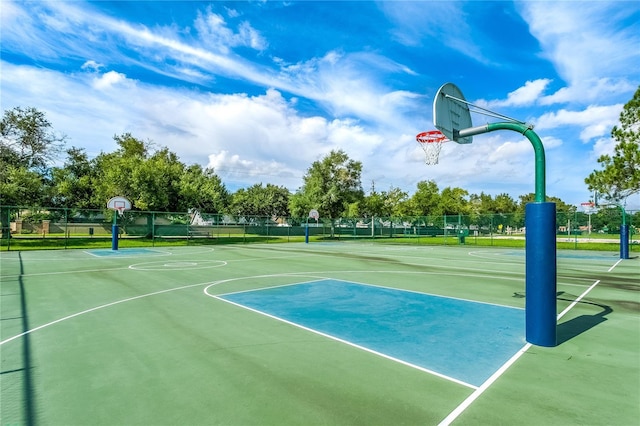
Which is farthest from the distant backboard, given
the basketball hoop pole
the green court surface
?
the green court surface

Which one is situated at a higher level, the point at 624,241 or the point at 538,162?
the point at 538,162

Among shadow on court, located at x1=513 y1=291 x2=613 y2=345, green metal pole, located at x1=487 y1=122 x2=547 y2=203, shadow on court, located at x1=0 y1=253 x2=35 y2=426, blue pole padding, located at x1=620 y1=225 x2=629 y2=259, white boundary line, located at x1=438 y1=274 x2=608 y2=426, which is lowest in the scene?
shadow on court, located at x1=513 y1=291 x2=613 y2=345

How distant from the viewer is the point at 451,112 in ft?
24.9

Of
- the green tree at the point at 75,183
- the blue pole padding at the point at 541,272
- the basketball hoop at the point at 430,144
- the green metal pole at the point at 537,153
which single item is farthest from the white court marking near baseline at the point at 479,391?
the green tree at the point at 75,183

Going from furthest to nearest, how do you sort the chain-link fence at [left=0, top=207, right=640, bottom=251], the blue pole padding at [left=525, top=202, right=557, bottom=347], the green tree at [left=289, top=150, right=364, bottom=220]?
1. the green tree at [left=289, top=150, right=364, bottom=220]
2. the chain-link fence at [left=0, top=207, right=640, bottom=251]
3. the blue pole padding at [left=525, top=202, right=557, bottom=347]

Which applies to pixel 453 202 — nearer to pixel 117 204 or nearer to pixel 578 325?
pixel 117 204

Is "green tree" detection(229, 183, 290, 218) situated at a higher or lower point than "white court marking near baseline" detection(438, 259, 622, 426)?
higher

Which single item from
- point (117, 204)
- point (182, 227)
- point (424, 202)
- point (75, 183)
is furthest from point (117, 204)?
point (424, 202)

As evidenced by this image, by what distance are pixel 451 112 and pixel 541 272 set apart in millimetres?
3987

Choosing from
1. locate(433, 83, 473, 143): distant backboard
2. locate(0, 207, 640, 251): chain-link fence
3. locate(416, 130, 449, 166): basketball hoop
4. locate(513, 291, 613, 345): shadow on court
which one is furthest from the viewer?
locate(0, 207, 640, 251): chain-link fence

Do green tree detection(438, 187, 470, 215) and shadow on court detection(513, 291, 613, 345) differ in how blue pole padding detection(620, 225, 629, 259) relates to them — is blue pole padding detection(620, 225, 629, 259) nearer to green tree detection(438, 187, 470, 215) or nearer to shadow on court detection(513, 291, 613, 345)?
shadow on court detection(513, 291, 613, 345)

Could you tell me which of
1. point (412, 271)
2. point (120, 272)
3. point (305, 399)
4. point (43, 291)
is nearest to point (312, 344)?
point (305, 399)

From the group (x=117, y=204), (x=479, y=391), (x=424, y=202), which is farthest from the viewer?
(x=424, y=202)

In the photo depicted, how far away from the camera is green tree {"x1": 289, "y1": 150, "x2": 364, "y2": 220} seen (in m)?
40.6
